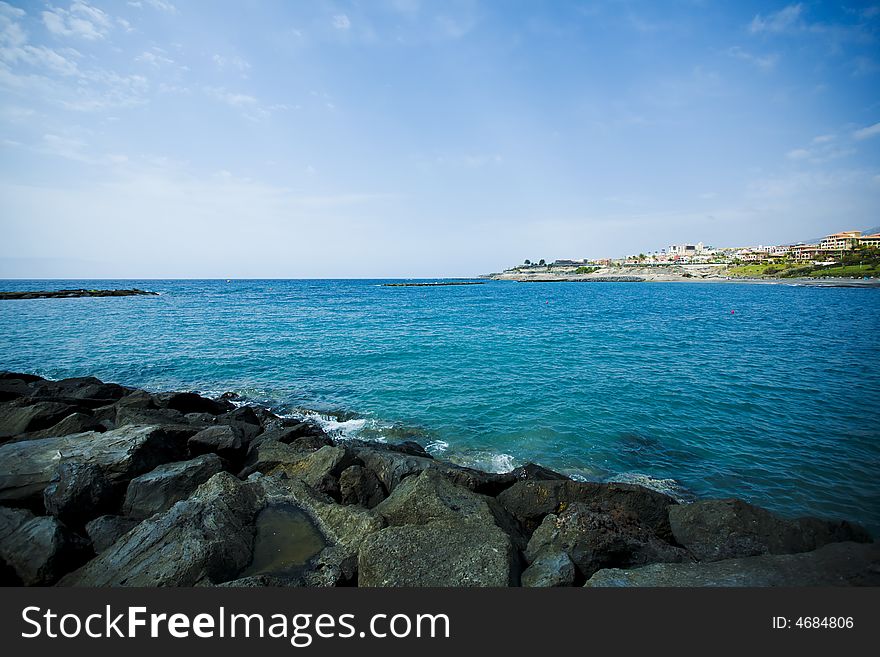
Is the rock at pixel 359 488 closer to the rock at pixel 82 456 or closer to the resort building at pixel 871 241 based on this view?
the rock at pixel 82 456

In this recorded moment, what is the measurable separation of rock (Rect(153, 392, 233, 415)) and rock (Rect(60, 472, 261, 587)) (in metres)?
10.0

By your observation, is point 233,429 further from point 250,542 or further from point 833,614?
point 833,614

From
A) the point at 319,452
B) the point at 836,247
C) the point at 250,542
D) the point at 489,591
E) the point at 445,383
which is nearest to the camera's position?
the point at 489,591

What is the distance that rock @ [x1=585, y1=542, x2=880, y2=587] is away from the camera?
499cm

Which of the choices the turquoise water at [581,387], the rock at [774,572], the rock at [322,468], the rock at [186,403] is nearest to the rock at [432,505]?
the rock at [322,468]

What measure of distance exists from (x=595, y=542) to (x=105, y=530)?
26.9 feet

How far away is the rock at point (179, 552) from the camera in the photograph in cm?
536

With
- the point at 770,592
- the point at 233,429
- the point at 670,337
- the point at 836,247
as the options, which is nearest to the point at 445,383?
the point at 233,429

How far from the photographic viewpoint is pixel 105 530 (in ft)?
22.3

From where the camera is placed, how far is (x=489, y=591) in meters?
4.63

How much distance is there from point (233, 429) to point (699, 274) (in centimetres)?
20985

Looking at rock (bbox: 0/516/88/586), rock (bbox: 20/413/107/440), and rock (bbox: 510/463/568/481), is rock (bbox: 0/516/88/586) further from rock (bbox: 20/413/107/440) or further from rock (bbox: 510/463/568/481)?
rock (bbox: 510/463/568/481)

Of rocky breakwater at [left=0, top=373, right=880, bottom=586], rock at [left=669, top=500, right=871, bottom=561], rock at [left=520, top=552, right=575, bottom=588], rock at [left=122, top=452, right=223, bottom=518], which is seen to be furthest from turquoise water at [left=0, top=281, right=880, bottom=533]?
rock at [left=122, top=452, right=223, bottom=518]

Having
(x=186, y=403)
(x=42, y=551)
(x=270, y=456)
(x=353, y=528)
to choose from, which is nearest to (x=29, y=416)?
(x=186, y=403)
